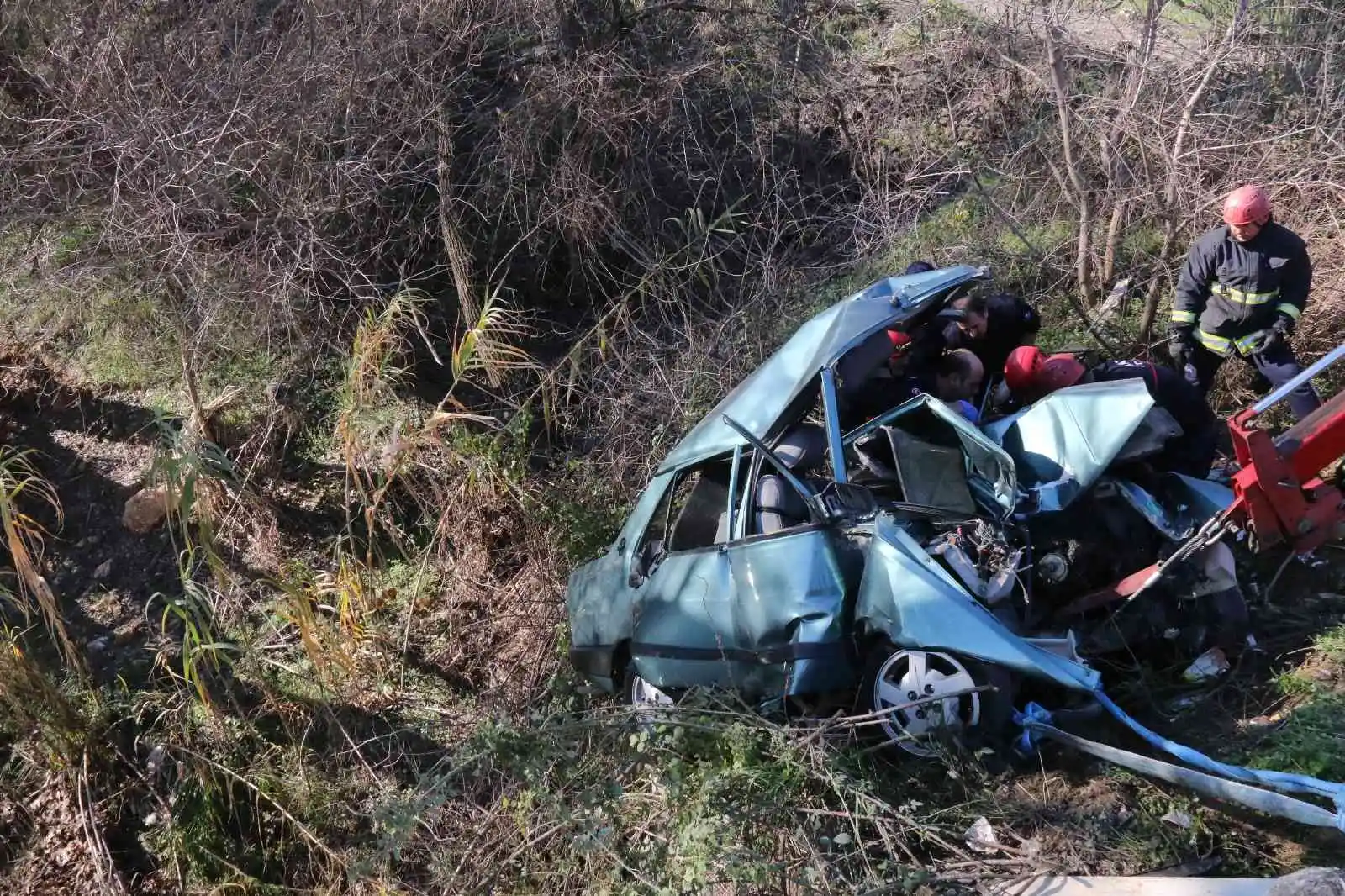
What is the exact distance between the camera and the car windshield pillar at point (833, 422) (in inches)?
162

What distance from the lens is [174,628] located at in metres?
6.84

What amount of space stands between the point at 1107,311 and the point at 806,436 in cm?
320

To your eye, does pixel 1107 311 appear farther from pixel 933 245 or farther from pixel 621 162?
pixel 621 162

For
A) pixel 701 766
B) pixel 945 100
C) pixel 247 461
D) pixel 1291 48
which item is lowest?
pixel 247 461

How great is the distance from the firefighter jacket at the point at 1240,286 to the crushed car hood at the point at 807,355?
155 centimetres

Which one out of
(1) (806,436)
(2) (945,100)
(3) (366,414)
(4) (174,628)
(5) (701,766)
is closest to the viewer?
(5) (701,766)

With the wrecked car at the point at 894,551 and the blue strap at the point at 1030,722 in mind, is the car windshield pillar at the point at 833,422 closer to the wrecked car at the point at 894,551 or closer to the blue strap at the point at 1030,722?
the wrecked car at the point at 894,551

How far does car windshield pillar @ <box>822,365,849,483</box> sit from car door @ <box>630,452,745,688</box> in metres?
0.43

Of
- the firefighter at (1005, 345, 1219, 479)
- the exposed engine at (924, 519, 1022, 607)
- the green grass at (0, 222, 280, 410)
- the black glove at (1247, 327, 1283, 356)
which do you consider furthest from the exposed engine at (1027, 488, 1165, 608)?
the green grass at (0, 222, 280, 410)

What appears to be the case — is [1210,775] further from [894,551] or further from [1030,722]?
[894,551]

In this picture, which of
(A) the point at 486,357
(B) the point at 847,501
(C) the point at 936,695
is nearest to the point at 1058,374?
(B) the point at 847,501

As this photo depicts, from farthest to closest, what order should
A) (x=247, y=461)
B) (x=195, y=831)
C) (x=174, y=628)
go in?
(x=247, y=461)
(x=174, y=628)
(x=195, y=831)

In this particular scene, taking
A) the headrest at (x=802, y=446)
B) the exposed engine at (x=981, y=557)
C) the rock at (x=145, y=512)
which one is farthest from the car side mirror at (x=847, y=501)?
the rock at (x=145, y=512)

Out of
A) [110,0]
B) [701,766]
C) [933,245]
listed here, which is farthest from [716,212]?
[701,766]
